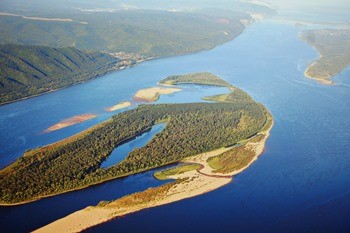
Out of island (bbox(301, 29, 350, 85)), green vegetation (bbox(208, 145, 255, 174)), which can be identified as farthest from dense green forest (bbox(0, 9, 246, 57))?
green vegetation (bbox(208, 145, 255, 174))

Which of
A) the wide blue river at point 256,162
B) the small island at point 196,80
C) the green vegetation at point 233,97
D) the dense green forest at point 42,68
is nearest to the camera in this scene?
the wide blue river at point 256,162

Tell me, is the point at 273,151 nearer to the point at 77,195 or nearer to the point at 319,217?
the point at 319,217

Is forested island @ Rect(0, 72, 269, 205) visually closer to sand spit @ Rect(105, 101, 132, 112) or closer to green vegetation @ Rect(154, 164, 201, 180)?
green vegetation @ Rect(154, 164, 201, 180)

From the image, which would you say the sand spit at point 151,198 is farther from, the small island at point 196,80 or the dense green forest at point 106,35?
the dense green forest at point 106,35

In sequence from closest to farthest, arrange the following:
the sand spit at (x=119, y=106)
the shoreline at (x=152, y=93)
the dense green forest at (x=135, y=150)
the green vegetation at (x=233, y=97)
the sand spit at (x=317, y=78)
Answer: the dense green forest at (x=135, y=150) < the sand spit at (x=119, y=106) < the green vegetation at (x=233, y=97) < the shoreline at (x=152, y=93) < the sand spit at (x=317, y=78)

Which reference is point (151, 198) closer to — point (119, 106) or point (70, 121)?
point (70, 121)

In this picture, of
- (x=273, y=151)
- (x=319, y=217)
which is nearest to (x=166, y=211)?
(x=319, y=217)

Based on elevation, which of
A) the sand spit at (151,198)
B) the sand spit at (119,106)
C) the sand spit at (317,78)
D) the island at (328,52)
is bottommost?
the sand spit at (151,198)

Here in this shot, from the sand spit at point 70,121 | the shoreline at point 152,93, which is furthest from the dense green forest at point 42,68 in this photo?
the shoreline at point 152,93
